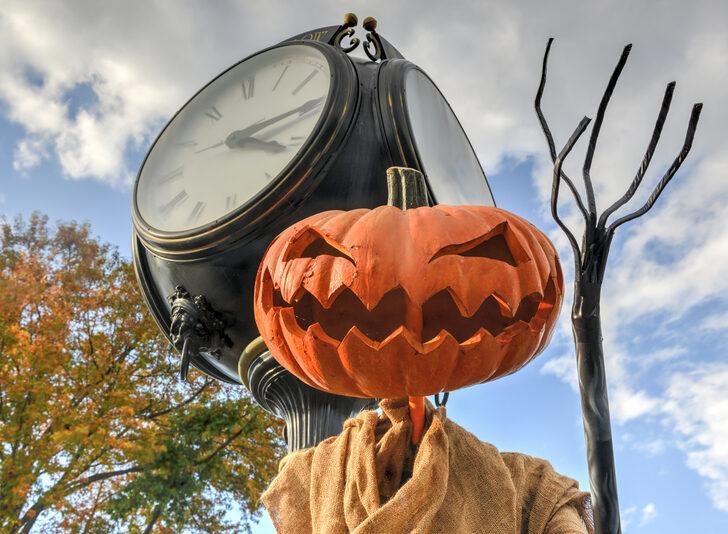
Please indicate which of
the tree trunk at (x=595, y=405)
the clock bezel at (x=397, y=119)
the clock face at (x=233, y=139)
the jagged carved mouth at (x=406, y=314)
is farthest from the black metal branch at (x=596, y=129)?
the clock face at (x=233, y=139)

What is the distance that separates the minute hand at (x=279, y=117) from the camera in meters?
2.71

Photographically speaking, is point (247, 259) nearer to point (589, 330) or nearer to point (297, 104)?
point (297, 104)

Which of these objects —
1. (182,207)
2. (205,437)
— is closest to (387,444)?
(182,207)

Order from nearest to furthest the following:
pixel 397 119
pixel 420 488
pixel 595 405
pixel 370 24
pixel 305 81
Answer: pixel 595 405, pixel 420 488, pixel 397 119, pixel 305 81, pixel 370 24

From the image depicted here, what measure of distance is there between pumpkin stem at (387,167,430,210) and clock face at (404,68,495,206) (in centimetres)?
78

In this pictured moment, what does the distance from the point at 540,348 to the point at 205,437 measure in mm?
7306

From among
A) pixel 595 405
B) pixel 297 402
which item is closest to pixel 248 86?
pixel 297 402

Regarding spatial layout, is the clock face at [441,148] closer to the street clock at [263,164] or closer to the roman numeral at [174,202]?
the street clock at [263,164]

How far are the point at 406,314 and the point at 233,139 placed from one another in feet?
5.72

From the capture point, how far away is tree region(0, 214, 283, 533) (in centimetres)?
702

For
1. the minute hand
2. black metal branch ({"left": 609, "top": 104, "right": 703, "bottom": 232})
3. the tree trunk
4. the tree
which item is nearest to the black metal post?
the minute hand

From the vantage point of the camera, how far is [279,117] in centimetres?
281

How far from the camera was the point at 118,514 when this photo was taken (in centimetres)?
763

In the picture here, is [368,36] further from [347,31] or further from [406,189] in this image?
[406,189]
